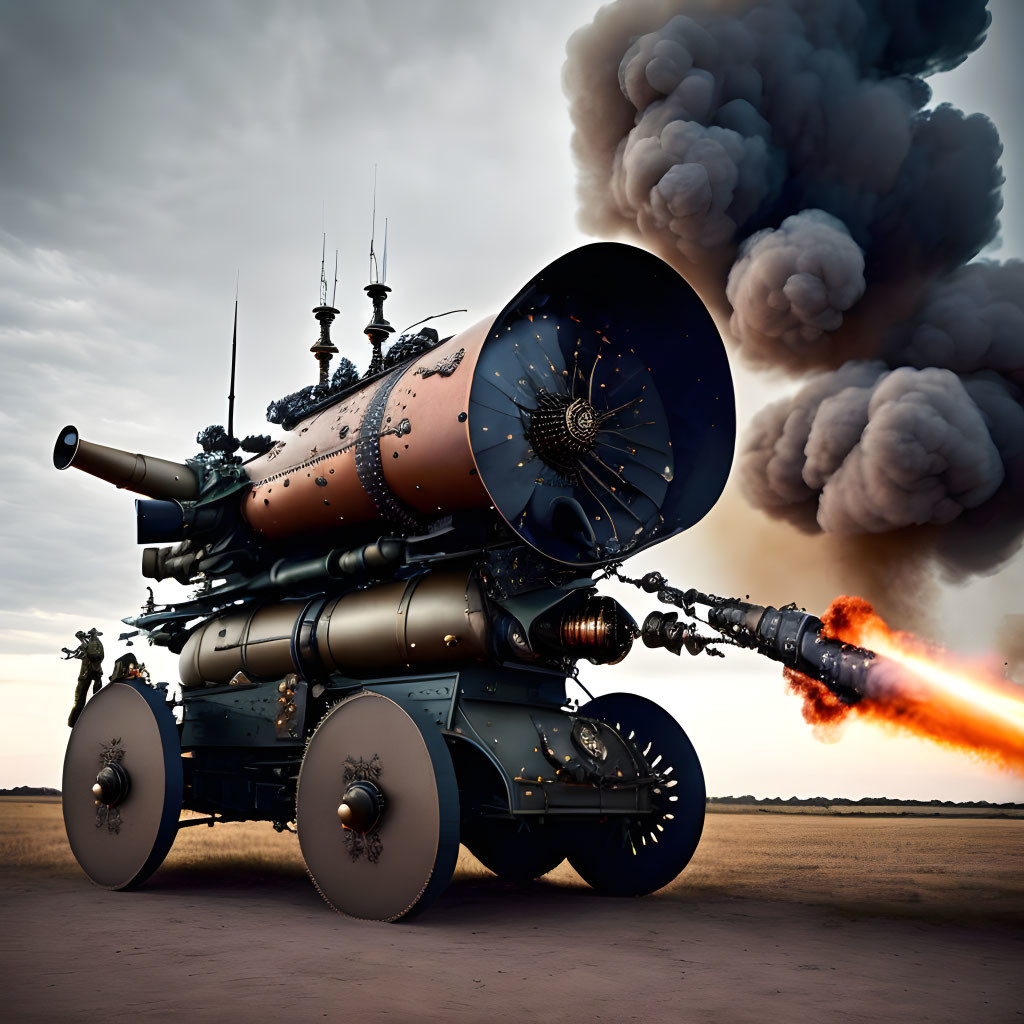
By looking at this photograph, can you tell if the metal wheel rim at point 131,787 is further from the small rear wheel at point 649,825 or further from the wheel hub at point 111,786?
the small rear wheel at point 649,825

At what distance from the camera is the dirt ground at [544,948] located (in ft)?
19.5

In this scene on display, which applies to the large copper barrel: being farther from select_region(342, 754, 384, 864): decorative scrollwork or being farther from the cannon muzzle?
select_region(342, 754, 384, 864): decorative scrollwork

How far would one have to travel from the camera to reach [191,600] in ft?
46.6

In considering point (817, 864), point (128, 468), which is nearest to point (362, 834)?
point (128, 468)

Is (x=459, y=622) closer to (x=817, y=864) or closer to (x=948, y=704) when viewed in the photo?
(x=948, y=704)

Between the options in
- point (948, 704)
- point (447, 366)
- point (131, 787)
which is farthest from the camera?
point (131, 787)

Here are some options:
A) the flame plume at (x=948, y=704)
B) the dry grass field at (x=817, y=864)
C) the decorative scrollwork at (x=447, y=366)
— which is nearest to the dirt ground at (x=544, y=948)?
the dry grass field at (x=817, y=864)

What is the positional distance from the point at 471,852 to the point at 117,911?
189 inches

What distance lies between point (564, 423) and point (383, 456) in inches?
84.9

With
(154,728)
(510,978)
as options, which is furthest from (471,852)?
(510,978)

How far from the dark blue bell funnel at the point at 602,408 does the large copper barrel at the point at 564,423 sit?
15 millimetres

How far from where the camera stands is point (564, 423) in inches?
398

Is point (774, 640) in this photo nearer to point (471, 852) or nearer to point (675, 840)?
point (675, 840)

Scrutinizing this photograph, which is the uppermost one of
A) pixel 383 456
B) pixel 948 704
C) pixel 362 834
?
pixel 383 456
